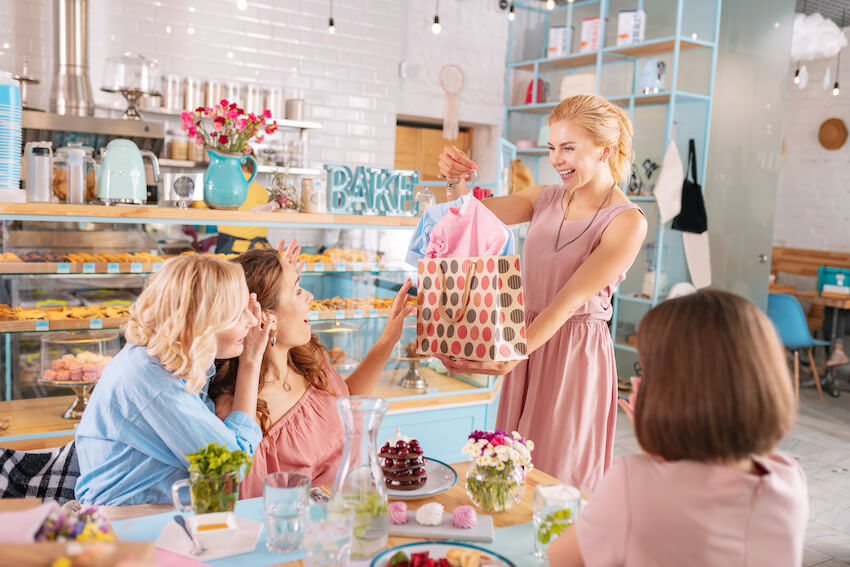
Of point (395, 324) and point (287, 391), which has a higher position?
point (395, 324)

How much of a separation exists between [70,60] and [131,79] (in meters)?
0.48

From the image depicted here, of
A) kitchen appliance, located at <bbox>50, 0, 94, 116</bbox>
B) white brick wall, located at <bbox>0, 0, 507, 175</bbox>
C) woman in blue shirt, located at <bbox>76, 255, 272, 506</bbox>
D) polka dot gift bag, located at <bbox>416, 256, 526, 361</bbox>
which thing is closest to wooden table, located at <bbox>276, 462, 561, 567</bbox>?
polka dot gift bag, located at <bbox>416, 256, 526, 361</bbox>

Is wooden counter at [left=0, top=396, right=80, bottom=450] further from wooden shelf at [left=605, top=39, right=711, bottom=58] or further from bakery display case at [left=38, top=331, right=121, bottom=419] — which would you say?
wooden shelf at [left=605, top=39, right=711, bottom=58]

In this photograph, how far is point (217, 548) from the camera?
1339mm

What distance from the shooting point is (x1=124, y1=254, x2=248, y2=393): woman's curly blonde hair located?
1.65 m

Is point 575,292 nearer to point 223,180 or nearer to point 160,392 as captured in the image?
point 160,392

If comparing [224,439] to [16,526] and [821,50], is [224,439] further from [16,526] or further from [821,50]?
[821,50]

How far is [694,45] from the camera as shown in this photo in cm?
624

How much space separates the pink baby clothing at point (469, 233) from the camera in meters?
2.24

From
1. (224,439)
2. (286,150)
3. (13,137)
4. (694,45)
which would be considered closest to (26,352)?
(13,137)

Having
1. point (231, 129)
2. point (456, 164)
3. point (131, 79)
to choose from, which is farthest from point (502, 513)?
point (131, 79)

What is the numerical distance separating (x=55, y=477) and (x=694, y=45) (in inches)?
240

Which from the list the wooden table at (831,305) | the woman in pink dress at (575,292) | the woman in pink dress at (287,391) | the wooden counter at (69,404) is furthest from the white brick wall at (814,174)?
the woman in pink dress at (287,391)

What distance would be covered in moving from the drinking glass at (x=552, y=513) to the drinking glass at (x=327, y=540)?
1.23 ft
